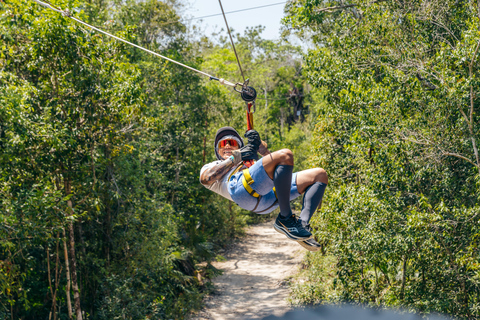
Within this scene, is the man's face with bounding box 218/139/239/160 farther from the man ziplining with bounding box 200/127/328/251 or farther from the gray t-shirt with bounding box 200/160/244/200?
the gray t-shirt with bounding box 200/160/244/200

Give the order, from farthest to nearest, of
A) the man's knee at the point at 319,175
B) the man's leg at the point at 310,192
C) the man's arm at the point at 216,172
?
the man's arm at the point at 216,172 → the man's knee at the point at 319,175 → the man's leg at the point at 310,192

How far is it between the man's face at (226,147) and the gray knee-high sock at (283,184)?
904 millimetres

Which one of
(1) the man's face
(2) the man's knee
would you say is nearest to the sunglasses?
(1) the man's face

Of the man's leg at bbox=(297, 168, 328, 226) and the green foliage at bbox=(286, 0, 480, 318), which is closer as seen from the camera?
the man's leg at bbox=(297, 168, 328, 226)

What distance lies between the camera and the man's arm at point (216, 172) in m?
3.98

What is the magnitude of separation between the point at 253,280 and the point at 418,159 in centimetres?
1080

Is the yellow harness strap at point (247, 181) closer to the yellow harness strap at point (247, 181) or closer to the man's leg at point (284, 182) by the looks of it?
the yellow harness strap at point (247, 181)

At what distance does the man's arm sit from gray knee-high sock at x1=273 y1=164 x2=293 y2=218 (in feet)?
1.89

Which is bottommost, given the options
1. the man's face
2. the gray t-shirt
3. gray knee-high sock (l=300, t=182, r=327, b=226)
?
gray knee-high sock (l=300, t=182, r=327, b=226)

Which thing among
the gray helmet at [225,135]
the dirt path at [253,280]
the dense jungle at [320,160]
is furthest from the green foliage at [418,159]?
the dirt path at [253,280]

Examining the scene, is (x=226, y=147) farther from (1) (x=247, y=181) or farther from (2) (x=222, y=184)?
(1) (x=247, y=181)

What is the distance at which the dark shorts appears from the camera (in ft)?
12.0

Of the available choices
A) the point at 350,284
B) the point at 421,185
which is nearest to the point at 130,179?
the point at 350,284

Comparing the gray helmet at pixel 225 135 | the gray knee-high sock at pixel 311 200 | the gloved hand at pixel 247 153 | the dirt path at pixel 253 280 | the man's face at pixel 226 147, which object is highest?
the gray helmet at pixel 225 135
